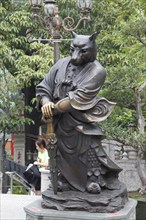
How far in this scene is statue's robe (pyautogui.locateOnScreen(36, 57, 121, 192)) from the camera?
18.4 ft

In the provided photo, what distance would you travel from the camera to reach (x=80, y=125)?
5.61 metres

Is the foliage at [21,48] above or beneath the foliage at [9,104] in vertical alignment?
above

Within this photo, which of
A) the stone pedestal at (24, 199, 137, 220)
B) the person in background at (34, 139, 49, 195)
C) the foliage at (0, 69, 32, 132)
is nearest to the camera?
the stone pedestal at (24, 199, 137, 220)

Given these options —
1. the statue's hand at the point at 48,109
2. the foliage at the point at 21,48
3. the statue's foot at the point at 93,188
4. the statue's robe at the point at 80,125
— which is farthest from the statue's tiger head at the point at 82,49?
the foliage at the point at 21,48

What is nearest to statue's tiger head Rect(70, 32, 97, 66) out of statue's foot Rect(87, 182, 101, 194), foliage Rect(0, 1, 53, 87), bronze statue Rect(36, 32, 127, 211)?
bronze statue Rect(36, 32, 127, 211)

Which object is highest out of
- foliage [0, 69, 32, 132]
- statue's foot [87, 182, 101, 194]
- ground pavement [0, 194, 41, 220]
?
foliage [0, 69, 32, 132]

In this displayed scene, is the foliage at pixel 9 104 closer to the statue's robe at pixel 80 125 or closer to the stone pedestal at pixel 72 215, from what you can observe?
the statue's robe at pixel 80 125

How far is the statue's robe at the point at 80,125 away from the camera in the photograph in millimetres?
5602

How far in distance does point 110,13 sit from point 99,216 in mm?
9895

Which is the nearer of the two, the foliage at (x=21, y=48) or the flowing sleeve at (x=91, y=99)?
the flowing sleeve at (x=91, y=99)

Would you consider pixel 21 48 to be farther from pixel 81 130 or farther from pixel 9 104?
pixel 81 130

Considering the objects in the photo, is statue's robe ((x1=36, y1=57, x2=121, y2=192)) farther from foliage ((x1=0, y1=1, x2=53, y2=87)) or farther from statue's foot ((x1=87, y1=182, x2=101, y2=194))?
foliage ((x1=0, y1=1, x2=53, y2=87))

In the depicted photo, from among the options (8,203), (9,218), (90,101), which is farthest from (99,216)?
(8,203)

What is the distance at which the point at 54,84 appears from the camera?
589 cm
